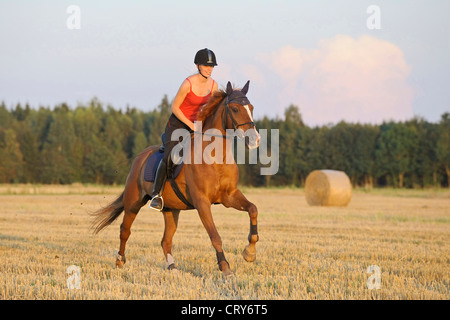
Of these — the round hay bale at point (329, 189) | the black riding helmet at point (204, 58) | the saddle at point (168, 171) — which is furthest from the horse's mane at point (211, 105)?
the round hay bale at point (329, 189)

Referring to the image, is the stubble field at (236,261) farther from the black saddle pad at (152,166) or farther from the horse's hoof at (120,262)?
the black saddle pad at (152,166)

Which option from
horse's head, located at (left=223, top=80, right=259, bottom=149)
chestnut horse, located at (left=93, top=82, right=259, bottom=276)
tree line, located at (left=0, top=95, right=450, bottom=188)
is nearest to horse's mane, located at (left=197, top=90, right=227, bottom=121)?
chestnut horse, located at (left=93, top=82, right=259, bottom=276)

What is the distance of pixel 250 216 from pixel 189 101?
1.98 m

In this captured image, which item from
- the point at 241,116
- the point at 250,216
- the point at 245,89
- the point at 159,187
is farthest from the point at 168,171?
the point at 245,89

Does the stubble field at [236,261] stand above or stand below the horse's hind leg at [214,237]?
below

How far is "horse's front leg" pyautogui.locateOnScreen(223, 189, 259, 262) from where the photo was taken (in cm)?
798

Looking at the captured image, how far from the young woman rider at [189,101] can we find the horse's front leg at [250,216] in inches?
46.9

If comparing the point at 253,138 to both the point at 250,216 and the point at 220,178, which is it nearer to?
the point at 220,178

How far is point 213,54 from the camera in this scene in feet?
27.7

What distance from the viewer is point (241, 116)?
7.71m

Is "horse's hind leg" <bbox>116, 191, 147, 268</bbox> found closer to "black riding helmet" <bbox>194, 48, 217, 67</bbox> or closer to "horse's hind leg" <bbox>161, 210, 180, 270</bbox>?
"horse's hind leg" <bbox>161, 210, 180, 270</bbox>

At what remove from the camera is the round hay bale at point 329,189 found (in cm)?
2614

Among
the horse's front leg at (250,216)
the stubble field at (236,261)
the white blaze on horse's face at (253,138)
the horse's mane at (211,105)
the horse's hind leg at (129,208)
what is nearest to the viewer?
the stubble field at (236,261)

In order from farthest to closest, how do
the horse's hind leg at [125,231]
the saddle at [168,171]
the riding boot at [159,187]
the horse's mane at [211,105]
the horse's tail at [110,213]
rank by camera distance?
the horse's tail at [110,213], the horse's hind leg at [125,231], the riding boot at [159,187], the saddle at [168,171], the horse's mane at [211,105]
